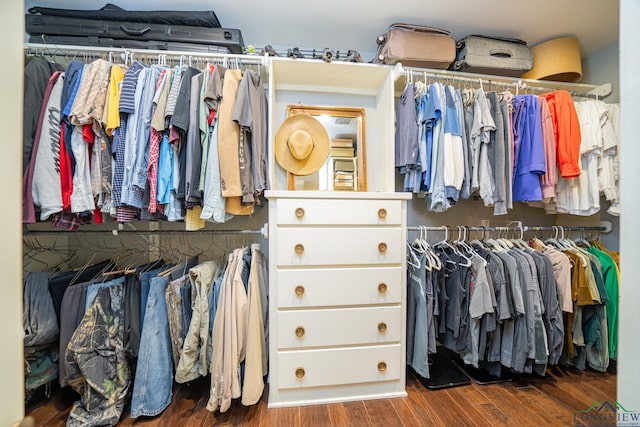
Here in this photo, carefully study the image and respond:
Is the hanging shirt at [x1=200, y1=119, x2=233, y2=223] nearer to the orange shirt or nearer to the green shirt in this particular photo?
the orange shirt

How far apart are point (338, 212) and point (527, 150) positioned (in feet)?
4.13

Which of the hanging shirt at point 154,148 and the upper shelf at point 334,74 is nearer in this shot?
the hanging shirt at point 154,148

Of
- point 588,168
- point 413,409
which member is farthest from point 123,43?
point 588,168

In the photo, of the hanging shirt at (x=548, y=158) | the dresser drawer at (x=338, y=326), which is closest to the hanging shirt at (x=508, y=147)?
the hanging shirt at (x=548, y=158)

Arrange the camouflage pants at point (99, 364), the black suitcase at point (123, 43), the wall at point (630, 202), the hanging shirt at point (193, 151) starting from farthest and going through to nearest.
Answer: the black suitcase at point (123, 43) < the hanging shirt at point (193, 151) < the camouflage pants at point (99, 364) < the wall at point (630, 202)

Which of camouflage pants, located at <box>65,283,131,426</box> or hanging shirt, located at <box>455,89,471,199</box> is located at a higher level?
hanging shirt, located at <box>455,89,471,199</box>

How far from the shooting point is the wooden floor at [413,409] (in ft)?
3.74

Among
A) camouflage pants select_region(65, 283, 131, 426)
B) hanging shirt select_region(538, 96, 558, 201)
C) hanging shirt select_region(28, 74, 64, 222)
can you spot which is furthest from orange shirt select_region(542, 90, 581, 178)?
hanging shirt select_region(28, 74, 64, 222)

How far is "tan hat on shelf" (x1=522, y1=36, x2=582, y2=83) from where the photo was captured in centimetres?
155

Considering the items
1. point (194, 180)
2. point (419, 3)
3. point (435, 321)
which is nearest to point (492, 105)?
point (419, 3)

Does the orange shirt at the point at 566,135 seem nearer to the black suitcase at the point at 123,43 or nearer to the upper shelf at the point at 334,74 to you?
the upper shelf at the point at 334,74

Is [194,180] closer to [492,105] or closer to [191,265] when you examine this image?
[191,265]

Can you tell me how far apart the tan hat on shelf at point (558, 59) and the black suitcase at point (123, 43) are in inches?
83.4

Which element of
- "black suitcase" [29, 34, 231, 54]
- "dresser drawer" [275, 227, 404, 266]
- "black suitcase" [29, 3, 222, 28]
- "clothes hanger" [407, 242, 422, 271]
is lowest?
"clothes hanger" [407, 242, 422, 271]
